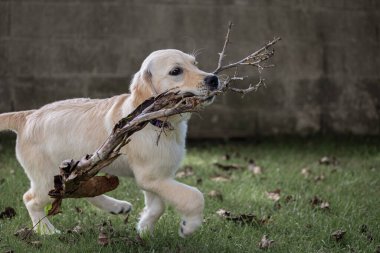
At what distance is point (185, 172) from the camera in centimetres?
599

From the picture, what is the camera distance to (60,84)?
7.21 m

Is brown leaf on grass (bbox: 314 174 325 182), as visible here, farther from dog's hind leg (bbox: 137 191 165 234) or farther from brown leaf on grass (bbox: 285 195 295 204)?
dog's hind leg (bbox: 137 191 165 234)

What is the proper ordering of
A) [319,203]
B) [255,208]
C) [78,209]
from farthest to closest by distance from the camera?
[319,203] → [255,208] → [78,209]

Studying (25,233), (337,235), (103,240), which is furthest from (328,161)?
(25,233)

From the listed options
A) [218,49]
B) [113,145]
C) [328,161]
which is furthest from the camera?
[218,49]

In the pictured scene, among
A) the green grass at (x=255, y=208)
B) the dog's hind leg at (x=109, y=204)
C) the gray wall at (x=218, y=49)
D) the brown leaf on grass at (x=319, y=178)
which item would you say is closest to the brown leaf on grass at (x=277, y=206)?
the green grass at (x=255, y=208)

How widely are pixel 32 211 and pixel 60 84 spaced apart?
3.36 meters

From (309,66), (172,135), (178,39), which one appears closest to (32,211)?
(172,135)

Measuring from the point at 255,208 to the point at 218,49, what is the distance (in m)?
3.10

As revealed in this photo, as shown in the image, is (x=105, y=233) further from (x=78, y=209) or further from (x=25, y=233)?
(x=78, y=209)

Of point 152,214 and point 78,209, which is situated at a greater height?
point 152,214

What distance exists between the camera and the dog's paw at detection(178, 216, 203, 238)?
3.65 meters

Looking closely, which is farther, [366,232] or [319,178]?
[319,178]

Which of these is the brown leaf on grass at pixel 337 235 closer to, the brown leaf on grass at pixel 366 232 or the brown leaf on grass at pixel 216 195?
the brown leaf on grass at pixel 366 232
